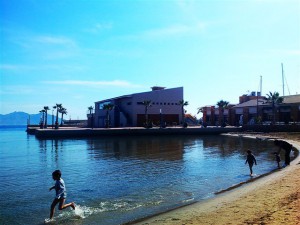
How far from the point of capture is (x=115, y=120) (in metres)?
89.2

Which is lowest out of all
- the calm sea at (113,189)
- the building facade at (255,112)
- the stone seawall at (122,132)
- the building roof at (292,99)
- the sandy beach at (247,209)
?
the calm sea at (113,189)

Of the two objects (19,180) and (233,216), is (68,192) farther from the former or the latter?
(233,216)

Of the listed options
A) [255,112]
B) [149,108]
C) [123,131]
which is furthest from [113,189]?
[149,108]

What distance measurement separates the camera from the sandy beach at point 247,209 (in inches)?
320

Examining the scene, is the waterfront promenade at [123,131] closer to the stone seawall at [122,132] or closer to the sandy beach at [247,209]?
the stone seawall at [122,132]

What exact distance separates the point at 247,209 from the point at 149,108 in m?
75.7

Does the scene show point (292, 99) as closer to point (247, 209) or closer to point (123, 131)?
point (123, 131)

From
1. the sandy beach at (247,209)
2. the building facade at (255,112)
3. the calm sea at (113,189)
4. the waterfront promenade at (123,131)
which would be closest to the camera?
the sandy beach at (247,209)

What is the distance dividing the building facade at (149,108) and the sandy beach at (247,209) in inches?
2776

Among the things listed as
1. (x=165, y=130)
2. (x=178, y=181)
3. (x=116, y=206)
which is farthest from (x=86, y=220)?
(x=165, y=130)

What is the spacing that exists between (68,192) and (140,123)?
229ft

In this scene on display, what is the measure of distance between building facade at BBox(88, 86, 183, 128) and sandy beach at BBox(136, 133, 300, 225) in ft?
231

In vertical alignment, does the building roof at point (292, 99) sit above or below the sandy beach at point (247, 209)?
above

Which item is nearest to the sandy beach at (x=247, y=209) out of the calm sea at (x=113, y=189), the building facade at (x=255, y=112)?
the calm sea at (x=113, y=189)
